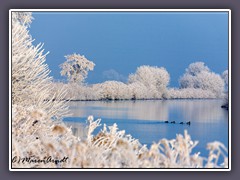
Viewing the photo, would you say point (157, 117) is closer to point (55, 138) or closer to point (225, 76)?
point (225, 76)

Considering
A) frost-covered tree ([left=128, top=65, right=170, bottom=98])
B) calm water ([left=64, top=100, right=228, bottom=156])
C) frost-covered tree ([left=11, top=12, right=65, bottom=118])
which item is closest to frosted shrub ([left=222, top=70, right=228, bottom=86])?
calm water ([left=64, top=100, right=228, bottom=156])

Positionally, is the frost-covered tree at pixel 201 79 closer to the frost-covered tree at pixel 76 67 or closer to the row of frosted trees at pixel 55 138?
the row of frosted trees at pixel 55 138

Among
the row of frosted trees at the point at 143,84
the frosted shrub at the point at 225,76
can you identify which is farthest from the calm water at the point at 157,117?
the frosted shrub at the point at 225,76

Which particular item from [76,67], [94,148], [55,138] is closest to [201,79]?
[76,67]

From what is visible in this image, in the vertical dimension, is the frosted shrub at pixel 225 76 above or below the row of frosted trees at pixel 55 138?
above

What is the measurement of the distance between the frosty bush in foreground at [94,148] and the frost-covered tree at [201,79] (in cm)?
51

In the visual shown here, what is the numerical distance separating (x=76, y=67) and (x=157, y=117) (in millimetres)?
782

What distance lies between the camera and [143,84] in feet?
20.3

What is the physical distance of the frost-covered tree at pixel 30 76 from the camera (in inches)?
237

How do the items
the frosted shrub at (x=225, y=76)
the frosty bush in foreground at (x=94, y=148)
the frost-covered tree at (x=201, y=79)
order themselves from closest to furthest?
the frosty bush in foreground at (x=94, y=148)
the frosted shrub at (x=225, y=76)
the frost-covered tree at (x=201, y=79)

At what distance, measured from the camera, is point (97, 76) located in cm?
612

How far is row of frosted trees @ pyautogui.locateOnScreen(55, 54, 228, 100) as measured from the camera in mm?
6078
